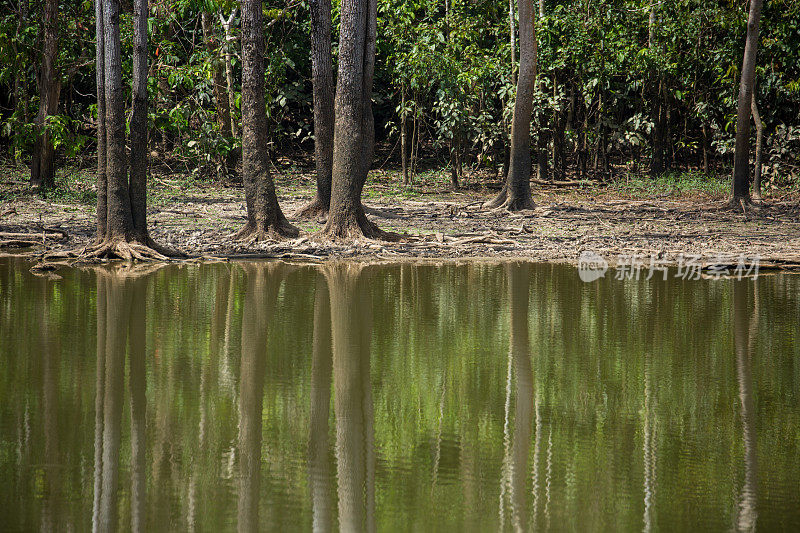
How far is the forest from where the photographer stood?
52.0ft

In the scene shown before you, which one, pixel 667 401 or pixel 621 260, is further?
pixel 621 260

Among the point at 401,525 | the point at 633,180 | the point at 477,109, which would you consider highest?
the point at 477,109

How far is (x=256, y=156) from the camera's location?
460 inches

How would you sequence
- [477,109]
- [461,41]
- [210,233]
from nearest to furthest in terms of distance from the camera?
[210,233]
[461,41]
[477,109]

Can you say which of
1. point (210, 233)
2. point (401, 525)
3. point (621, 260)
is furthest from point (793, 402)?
point (210, 233)

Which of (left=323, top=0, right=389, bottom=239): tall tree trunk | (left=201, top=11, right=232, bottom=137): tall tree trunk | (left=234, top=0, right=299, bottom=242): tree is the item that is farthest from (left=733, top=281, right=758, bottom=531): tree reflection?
(left=201, top=11, right=232, bottom=137): tall tree trunk

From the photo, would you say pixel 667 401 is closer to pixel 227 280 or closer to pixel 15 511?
pixel 15 511

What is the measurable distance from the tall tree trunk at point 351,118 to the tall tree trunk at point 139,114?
8.29ft

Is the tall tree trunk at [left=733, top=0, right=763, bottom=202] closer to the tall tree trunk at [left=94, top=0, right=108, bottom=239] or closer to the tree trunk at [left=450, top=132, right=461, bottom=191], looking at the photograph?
the tree trunk at [left=450, top=132, right=461, bottom=191]

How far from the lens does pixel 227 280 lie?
8781mm

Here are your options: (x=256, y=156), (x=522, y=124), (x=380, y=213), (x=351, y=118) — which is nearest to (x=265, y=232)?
(x=256, y=156)

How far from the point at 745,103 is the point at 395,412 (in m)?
13.5

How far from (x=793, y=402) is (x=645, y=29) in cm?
1706

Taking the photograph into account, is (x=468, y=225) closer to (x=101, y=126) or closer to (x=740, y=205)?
(x=740, y=205)
